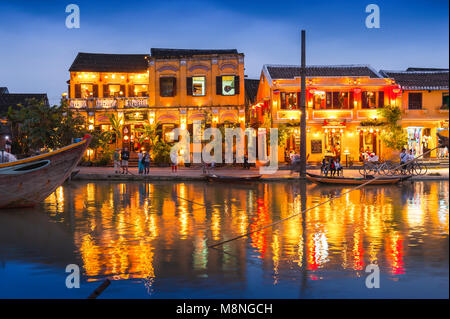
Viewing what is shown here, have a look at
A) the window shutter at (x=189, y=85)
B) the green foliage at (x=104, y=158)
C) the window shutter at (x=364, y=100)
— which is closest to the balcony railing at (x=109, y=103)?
the window shutter at (x=189, y=85)

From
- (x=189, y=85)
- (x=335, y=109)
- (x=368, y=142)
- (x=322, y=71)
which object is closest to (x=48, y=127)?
(x=189, y=85)

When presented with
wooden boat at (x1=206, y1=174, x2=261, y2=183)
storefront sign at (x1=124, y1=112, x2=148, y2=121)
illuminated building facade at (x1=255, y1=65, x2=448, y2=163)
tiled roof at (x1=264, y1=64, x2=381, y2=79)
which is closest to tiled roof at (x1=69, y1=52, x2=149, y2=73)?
storefront sign at (x1=124, y1=112, x2=148, y2=121)

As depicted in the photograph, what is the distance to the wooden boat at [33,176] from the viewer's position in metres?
14.8

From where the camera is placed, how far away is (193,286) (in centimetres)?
693

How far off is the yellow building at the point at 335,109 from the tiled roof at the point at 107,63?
472 inches

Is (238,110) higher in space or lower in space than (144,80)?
lower

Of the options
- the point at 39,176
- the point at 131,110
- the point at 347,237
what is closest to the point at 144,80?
the point at 131,110

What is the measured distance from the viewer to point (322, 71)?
38906 millimetres

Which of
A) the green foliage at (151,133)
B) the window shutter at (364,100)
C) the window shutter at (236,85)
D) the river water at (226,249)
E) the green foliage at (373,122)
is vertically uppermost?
the window shutter at (236,85)

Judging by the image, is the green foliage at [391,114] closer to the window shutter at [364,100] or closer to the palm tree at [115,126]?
the window shutter at [364,100]

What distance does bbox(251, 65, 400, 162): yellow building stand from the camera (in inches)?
1448
